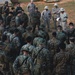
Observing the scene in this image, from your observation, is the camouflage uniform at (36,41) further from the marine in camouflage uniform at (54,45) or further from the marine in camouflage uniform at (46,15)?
the marine in camouflage uniform at (46,15)

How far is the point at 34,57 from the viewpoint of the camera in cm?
1347

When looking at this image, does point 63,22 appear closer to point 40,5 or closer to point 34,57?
point 34,57

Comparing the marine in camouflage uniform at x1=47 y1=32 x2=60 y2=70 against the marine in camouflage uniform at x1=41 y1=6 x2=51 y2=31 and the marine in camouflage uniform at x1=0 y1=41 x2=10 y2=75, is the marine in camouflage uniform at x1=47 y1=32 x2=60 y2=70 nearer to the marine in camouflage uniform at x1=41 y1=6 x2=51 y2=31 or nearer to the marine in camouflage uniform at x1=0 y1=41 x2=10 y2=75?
the marine in camouflage uniform at x1=0 y1=41 x2=10 y2=75

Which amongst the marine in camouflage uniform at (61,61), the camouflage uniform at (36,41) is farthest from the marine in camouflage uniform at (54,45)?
the marine in camouflage uniform at (61,61)

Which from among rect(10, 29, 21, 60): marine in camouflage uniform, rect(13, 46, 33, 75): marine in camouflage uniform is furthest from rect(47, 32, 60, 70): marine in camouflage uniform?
rect(13, 46, 33, 75): marine in camouflage uniform

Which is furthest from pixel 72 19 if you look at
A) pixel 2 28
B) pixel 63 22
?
pixel 2 28

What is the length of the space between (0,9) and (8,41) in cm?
871

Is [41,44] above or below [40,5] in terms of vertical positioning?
above

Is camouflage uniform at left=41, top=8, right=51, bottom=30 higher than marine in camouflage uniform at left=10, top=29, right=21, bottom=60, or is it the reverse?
marine in camouflage uniform at left=10, top=29, right=21, bottom=60

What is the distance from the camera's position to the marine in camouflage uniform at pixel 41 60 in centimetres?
1316

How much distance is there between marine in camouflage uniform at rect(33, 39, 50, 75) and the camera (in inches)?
518

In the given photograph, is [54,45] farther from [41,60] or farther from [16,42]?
[16,42]

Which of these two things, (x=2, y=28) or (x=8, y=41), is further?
(x=2, y=28)

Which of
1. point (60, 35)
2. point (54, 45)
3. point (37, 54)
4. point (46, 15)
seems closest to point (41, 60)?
point (37, 54)
